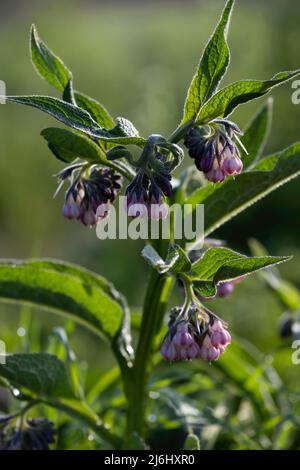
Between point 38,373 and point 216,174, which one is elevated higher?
point 216,174

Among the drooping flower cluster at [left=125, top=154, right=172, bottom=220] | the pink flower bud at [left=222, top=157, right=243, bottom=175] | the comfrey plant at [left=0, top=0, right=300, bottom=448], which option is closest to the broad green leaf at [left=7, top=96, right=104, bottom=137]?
the comfrey plant at [left=0, top=0, right=300, bottom=448]

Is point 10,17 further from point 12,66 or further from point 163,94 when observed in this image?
point 163,94

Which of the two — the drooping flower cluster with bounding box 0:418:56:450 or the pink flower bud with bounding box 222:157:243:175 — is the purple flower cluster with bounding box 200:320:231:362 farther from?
the drooping flower cluster with bounding box 0:418:56:450

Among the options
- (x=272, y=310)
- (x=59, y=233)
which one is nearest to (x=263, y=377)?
(x=272, y=310)

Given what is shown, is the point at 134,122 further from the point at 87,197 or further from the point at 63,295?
the point at 87,197

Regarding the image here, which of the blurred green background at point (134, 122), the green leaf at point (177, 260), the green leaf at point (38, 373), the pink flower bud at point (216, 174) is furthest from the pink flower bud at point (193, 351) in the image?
the blurred green background at point (134, 122)

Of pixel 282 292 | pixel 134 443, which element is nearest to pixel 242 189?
pixel 134 443

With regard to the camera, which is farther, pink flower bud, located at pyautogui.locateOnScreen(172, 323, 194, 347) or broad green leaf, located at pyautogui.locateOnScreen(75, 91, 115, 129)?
broad green leaf, located at pyautogui.locateOnScreen(75, 91, 115, 129)
